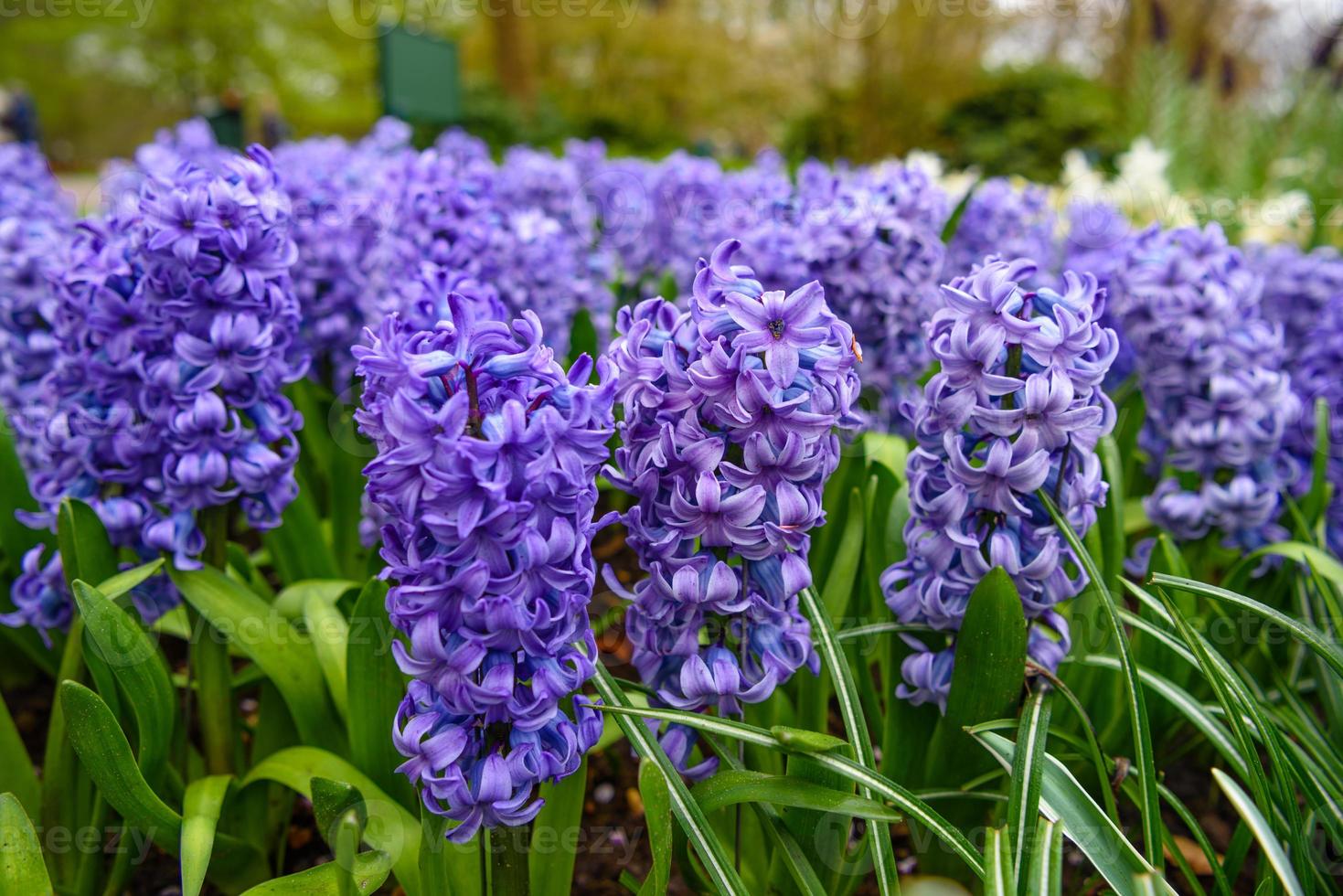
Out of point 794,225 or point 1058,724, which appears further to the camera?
point 794,225

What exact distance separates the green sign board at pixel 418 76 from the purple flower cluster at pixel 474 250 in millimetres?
2678

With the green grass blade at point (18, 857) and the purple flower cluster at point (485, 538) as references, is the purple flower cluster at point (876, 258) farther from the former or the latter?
the green grass blade at point (18, 857)

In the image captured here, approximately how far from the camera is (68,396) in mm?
2229

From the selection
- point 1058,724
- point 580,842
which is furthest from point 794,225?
point 580,842

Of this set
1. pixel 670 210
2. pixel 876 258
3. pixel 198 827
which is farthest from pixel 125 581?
pixel 670 210

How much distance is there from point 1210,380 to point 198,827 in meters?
2.66

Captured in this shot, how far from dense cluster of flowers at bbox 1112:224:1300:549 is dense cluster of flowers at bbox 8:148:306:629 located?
88.3 inches

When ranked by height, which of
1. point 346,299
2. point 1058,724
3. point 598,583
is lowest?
point 598,583

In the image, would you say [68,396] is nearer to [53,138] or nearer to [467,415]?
[467,415]

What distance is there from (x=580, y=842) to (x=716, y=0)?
27.8 meters

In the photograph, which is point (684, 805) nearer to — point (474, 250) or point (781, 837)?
point (781, 837)

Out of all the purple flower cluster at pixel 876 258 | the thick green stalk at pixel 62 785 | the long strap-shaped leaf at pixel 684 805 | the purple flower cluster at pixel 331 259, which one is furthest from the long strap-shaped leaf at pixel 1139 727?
the purple flower cluster at pixel 331 259

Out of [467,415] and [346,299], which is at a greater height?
[467,415]

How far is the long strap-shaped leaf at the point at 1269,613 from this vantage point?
1.65 meters
